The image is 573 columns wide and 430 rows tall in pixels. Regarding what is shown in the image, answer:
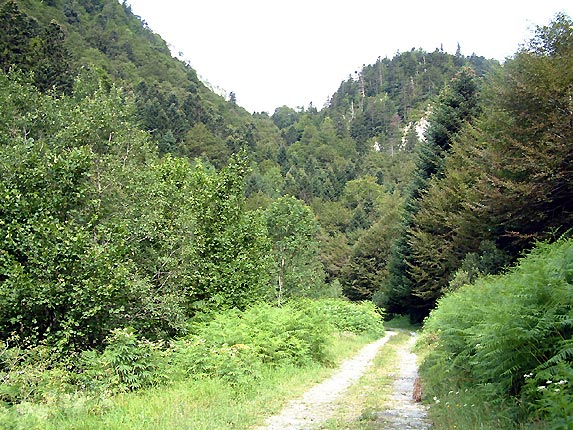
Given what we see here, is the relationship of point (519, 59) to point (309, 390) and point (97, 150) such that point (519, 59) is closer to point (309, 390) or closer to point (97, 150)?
point (309, 390)

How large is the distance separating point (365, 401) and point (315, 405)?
1053 mm

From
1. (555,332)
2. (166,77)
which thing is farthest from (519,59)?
(166,77)

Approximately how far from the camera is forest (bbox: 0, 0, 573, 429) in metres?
7.34

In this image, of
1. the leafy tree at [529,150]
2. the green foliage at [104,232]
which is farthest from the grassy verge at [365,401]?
the leafy tree at [529,150]

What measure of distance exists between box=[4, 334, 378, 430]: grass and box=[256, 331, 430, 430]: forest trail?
0.33 m

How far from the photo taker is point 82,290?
1369 cm

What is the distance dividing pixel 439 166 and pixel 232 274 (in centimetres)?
2527

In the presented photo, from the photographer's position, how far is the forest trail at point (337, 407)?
24.9ft

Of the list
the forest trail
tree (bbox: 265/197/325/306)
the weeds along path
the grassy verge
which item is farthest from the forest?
the weeds along path

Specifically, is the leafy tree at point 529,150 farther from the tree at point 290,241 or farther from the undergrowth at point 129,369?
the tree at point 290,241

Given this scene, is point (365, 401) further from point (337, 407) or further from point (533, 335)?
point (533, 335)

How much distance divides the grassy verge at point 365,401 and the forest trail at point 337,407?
0.12 meters

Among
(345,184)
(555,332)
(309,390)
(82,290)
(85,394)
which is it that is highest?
(345,184)

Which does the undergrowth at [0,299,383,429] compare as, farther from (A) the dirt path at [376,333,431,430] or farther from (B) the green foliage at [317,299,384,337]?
(B) the green foliage at [317,299,384,337]
